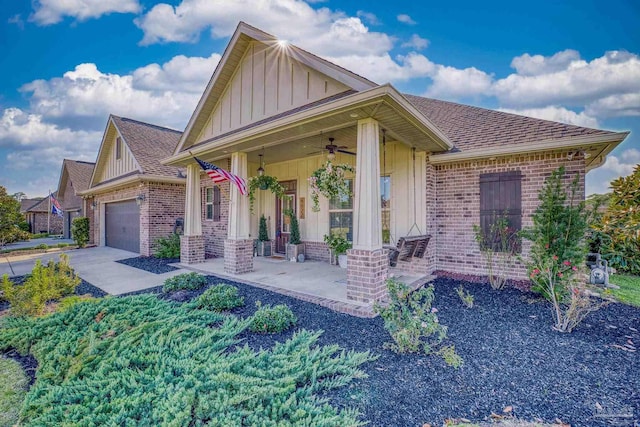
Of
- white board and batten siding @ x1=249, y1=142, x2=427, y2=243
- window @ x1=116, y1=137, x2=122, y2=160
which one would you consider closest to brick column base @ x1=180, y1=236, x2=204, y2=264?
white board and batten siding @ x1=249, y1=142, x2=427, y2=243

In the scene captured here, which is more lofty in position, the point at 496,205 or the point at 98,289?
the point at 496,205

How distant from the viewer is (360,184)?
486cm

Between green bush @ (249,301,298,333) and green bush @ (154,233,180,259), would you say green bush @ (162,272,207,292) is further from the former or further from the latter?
green bush @ (154,233,180,259)

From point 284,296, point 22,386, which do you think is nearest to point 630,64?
point 284,296

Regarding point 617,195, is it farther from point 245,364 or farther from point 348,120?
point 245,364

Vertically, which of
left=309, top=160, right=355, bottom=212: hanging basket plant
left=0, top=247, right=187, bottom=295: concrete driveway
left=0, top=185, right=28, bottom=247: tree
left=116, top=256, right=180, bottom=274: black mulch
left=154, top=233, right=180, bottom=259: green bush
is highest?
left=309, top=160, right=355, bottom=212: hanging basket plant

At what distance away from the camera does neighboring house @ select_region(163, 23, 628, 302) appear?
15.9ft

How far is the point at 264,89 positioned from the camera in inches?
256

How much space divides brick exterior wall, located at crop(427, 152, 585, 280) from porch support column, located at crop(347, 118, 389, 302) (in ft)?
8.75

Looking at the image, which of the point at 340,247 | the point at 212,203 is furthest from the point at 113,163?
the point at 340,247

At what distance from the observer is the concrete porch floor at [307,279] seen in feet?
15.6

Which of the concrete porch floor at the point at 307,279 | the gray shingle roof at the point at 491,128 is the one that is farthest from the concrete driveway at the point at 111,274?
the gray shingle roof at the point at 491,128

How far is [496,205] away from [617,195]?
3.43m

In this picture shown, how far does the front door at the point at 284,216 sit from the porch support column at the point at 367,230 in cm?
467
